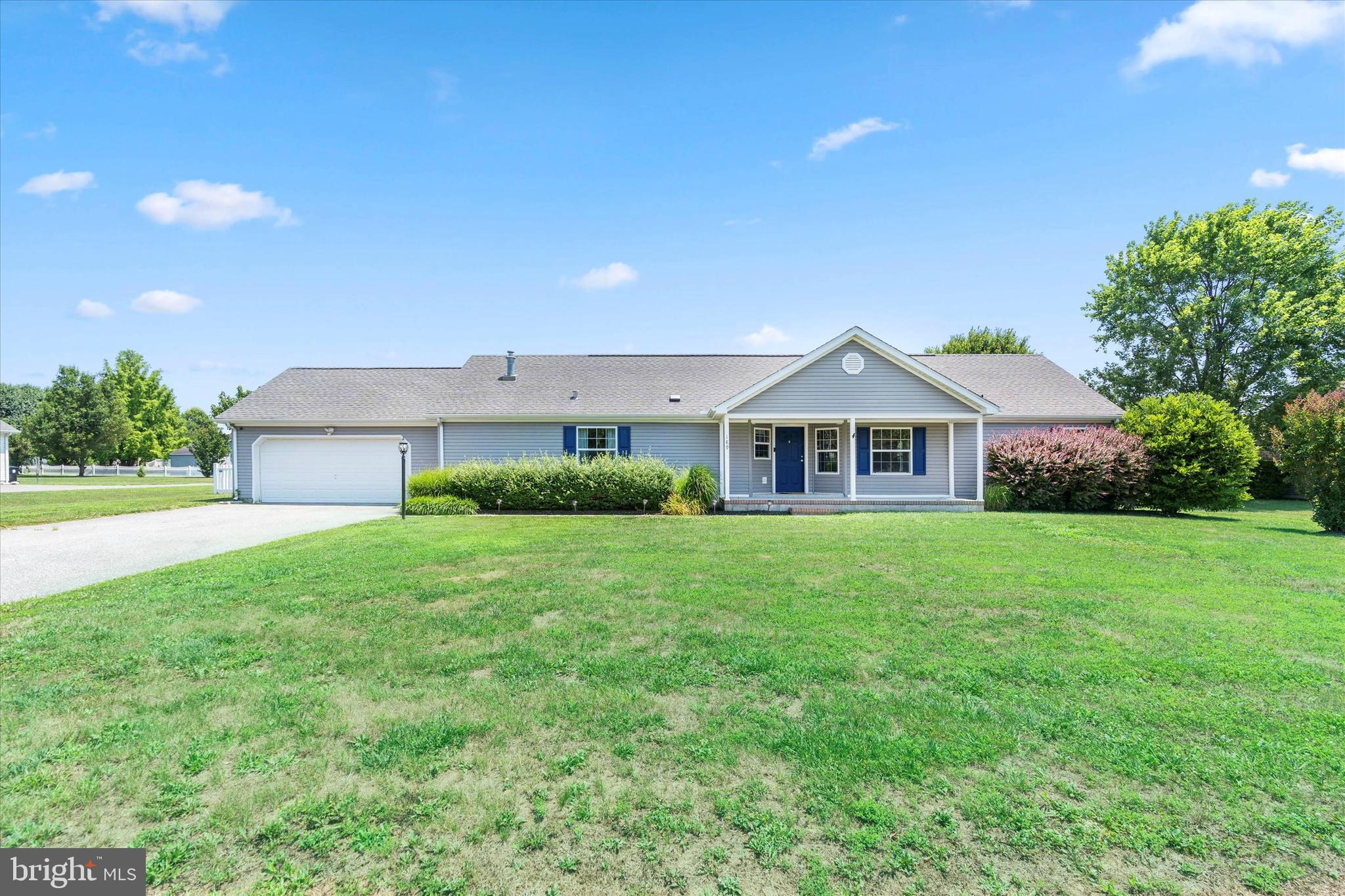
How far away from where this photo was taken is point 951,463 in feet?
56.7

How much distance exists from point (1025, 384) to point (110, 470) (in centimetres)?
7469

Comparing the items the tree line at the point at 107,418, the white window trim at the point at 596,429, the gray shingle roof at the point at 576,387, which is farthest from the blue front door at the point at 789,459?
the tree line at the point at 107,418

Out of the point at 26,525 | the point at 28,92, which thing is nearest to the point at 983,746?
the point at 26,525

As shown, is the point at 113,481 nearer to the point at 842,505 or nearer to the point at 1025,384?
the point at 842,505

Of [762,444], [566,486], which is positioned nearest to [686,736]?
[566,486]

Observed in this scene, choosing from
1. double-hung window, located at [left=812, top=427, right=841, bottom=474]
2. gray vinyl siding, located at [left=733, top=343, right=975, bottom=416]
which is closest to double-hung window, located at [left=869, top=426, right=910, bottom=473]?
double-hung window, located at [left=812, top=427, right=841, bottom=474]

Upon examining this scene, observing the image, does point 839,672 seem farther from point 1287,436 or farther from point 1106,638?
point 1287,436

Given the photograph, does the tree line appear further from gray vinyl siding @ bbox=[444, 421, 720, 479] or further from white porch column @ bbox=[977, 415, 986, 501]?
white porch column @ bbox=[977, 415, 986, 501]

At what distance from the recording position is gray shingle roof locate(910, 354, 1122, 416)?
18812mm

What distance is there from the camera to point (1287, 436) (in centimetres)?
1392

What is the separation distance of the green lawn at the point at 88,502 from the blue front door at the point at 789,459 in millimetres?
17945

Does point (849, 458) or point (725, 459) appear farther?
point (849, 458)

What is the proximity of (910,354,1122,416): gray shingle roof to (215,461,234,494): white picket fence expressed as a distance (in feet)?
85.8

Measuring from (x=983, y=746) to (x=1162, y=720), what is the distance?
1.25 metres
